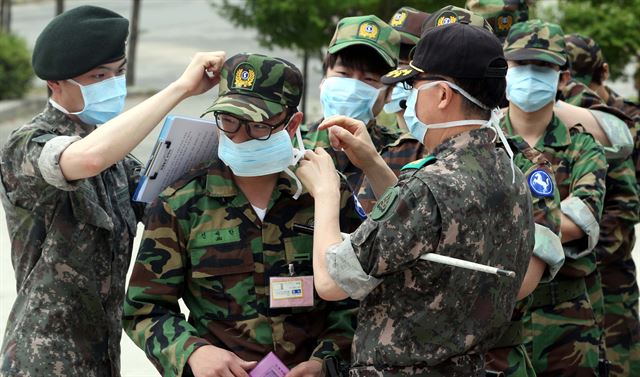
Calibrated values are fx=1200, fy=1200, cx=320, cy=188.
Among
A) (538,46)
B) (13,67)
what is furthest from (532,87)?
(13,67)

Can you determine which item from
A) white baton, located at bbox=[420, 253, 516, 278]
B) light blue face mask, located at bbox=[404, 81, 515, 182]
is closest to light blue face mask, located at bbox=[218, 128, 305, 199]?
light blue face mask, located at bbox=[404, 81, 515, 182]

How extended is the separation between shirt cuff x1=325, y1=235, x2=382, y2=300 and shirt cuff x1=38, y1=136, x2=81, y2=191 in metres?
1.00

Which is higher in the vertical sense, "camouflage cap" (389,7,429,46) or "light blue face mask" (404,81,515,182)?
"light blue face mask" (404,81,515,182)

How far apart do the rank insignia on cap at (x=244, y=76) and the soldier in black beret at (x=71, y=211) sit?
9 centimetres

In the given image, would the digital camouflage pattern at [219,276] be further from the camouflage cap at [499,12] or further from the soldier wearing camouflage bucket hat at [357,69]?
the camouflage cap at [499,12]

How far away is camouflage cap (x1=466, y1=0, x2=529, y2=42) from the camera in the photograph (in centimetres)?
594

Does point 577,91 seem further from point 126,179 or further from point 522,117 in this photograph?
point 126,179

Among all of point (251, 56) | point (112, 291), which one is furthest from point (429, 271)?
point (112, 291)

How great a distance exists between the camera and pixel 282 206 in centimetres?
391

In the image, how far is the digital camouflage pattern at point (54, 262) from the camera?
4.01 metres

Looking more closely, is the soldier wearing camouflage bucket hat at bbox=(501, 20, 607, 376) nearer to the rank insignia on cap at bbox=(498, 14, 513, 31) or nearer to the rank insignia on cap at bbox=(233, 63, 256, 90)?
the rank insignia on cap at bbox=(498, 14, 513, 31)

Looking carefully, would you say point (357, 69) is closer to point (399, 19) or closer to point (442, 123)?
point (399, 19)

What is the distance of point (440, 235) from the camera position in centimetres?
331

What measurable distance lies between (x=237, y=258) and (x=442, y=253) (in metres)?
0.78
